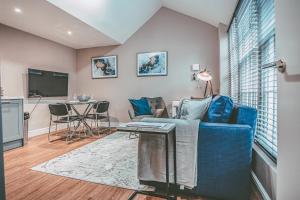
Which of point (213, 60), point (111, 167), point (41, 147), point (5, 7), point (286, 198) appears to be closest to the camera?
point (286, 198)

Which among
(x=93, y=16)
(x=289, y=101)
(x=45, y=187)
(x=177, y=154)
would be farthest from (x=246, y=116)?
(x=93, y=16)

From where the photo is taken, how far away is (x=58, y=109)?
12.8 ft

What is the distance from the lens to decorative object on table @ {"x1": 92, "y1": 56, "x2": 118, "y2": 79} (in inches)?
212

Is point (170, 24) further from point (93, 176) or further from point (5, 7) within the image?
point (93, 176)

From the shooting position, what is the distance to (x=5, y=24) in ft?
Result: 12.3

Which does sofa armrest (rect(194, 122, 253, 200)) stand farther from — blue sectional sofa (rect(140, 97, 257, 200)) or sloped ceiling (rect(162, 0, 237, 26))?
sloped ceiling (rect(162, 0, 237, 26))

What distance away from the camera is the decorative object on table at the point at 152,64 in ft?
16.3

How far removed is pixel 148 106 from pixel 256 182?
2996 mm

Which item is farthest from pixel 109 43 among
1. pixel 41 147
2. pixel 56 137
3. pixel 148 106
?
pixel 41 147

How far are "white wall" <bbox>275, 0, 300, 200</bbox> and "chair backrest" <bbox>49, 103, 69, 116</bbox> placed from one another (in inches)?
155

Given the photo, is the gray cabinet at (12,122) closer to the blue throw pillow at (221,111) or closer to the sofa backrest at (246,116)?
the blue throw pillow at (221,111)

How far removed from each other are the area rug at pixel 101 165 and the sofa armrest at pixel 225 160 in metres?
0.68

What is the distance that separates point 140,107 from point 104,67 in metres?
2.02

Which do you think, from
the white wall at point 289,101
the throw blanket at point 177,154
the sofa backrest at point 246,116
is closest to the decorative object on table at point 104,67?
the throw blanket at point 177,154
